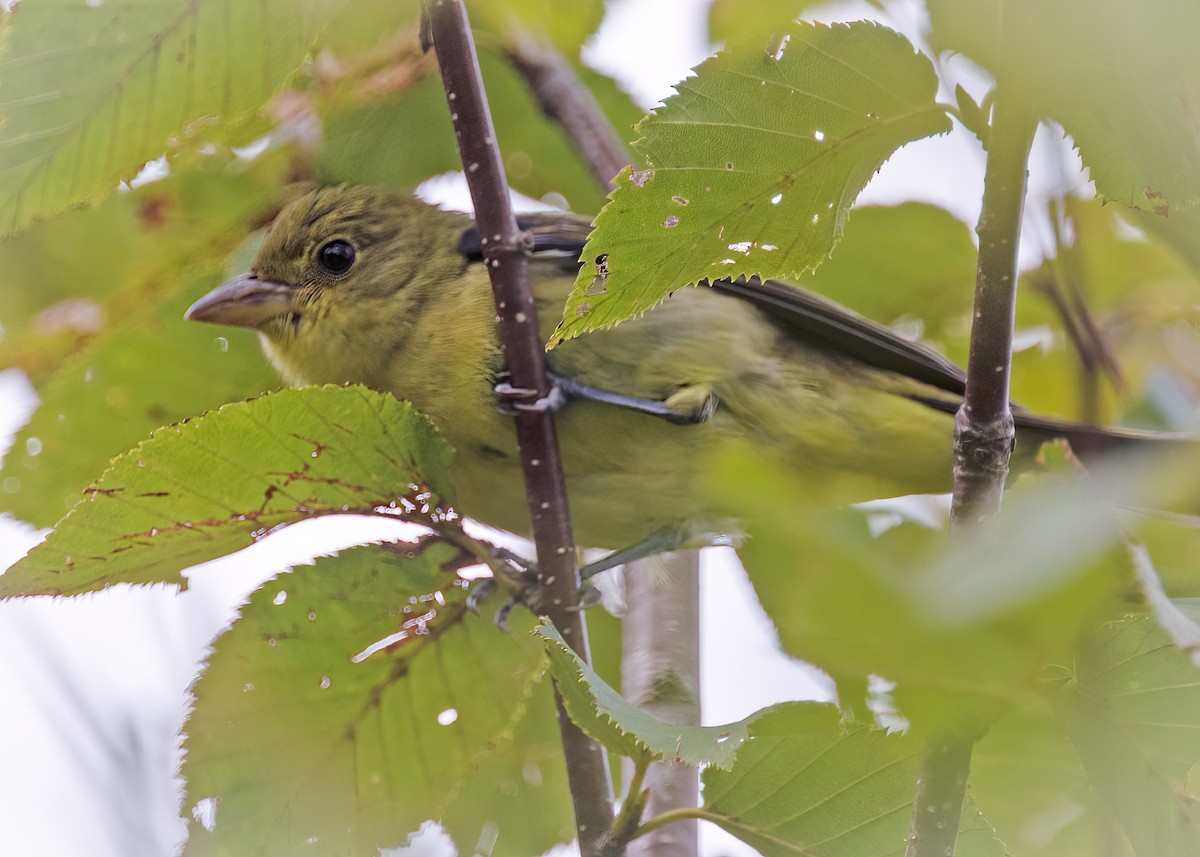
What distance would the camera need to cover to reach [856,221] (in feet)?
10.00

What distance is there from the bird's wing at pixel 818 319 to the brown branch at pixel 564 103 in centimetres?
17

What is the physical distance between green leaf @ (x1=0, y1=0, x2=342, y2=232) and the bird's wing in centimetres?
156

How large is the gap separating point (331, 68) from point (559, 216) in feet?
2.89

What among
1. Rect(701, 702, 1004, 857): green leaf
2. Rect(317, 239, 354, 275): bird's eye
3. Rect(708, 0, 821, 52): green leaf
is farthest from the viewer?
Rect(317, 239, 354, 275): bird's eye

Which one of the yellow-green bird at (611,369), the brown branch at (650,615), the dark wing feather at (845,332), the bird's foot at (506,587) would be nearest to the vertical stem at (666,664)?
the brown branch at (650,615)

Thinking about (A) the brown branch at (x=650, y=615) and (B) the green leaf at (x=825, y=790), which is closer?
(B) the green leaf at (x=825, y=790)

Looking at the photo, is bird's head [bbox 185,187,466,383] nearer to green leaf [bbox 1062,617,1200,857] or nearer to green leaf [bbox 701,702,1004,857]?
green leaf [bbox 701,702,1004,857]

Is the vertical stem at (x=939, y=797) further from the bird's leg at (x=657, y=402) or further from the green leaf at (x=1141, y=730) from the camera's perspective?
the bird's leg at (x=657, y=402)

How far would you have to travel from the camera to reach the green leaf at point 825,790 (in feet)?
5.88

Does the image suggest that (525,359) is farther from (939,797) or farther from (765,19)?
(939,797)

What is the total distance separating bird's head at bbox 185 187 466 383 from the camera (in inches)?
127

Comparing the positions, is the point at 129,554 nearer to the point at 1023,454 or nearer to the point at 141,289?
the point at 141,289

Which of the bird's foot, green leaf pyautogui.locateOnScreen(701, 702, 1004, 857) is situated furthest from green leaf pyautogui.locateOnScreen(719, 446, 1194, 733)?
the bird's foot

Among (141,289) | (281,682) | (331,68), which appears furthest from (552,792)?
(331,68)
